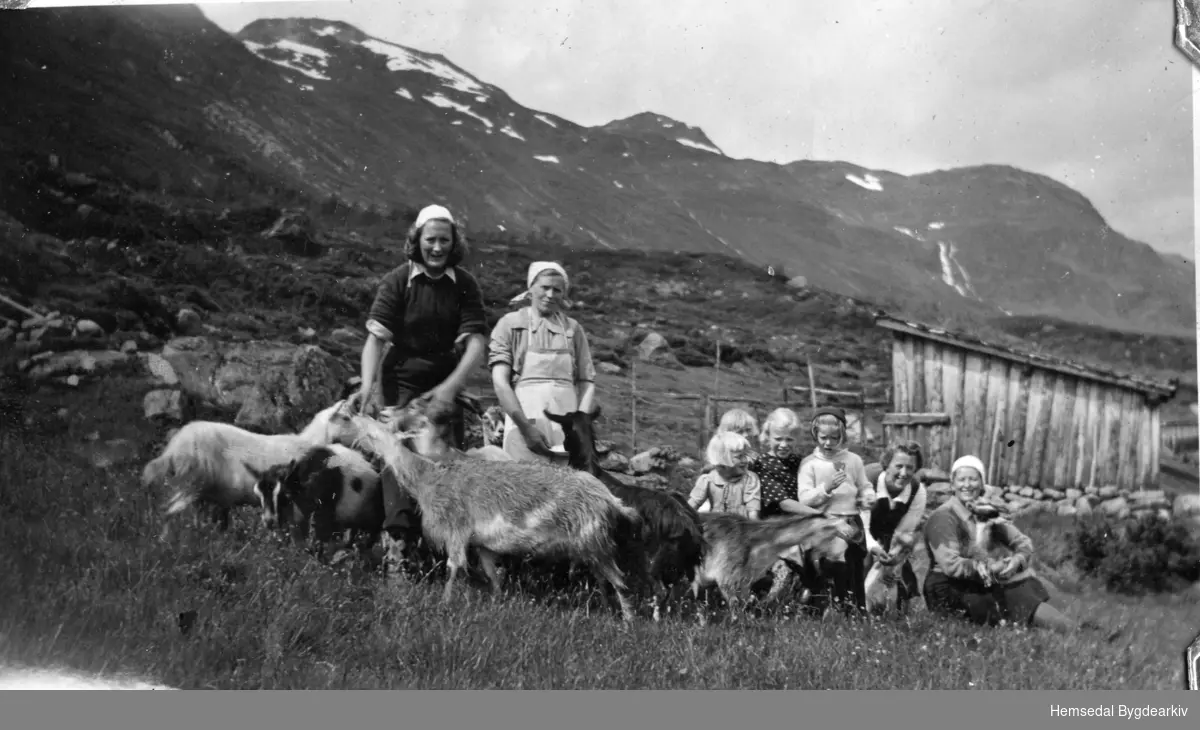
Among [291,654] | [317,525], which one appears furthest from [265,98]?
[291,654]

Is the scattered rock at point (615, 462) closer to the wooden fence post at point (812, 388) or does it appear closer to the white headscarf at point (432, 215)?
the wooden fence post at point (812, 388)

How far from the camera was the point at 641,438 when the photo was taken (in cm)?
954

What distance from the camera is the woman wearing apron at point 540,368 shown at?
8.91 meters

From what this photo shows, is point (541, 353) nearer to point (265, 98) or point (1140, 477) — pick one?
point (265, 98)

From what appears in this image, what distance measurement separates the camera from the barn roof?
920cm

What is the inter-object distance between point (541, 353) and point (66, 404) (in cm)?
428

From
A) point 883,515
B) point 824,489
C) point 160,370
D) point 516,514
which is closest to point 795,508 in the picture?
point 824,489

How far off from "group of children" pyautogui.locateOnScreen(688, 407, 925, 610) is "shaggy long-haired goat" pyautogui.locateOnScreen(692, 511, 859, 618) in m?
0.14

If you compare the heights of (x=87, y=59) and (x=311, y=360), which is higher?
(x=87, y=59)

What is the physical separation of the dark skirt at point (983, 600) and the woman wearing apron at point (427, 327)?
13.2ft

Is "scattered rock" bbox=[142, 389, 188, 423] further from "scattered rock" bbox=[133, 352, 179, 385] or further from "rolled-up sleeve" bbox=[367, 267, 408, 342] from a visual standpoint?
"rolled-up sleeve" bbox=[367, 267, 408, 342]

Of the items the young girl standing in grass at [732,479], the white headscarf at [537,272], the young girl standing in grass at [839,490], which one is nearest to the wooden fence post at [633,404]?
the young girl standing in grass at [732,479]

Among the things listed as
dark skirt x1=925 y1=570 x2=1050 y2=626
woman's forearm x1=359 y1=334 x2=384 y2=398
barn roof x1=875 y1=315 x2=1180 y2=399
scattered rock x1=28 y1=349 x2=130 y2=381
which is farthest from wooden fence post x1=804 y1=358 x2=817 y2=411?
scattered rock x1=28 y1=349 x2=130 y2=381

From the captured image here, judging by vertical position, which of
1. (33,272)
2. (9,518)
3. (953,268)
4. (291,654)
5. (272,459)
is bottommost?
(291,654)
